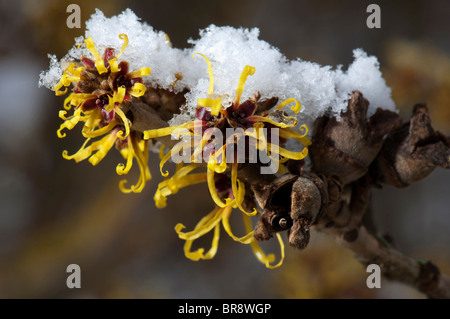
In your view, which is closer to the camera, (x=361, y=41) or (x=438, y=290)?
(x=438, y=290)

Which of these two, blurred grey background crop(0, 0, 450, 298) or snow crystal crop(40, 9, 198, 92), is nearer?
snow crystal crop(40, 9, 198, 92)

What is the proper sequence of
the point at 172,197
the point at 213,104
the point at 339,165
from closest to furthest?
1. the point at 213,104
2. the point at 339,165
3. the point at 172,197

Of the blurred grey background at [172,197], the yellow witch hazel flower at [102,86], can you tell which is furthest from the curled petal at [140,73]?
the blurred grey background at [172,197]

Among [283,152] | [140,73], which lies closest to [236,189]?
[283,152]

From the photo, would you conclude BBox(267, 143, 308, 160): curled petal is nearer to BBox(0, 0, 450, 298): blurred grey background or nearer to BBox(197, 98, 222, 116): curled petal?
BBox(197, 98, 222, 116): curled petal

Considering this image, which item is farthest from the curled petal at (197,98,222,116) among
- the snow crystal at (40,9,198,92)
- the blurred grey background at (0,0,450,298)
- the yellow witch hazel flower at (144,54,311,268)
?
the blurred grey background at (0,0,450,298)

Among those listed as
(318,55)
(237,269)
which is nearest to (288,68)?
(318,55)

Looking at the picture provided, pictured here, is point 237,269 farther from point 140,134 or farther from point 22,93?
point 140,134

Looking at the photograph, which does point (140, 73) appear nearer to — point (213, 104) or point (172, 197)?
point (213, 104)

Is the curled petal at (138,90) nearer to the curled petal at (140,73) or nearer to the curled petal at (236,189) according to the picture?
the curled petal at (140,73)
